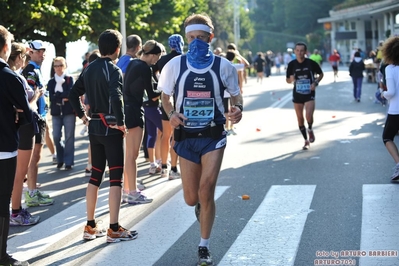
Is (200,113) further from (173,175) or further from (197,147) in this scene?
(173,175)

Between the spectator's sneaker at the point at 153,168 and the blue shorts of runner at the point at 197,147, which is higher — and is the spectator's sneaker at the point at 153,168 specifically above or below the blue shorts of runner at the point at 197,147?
below

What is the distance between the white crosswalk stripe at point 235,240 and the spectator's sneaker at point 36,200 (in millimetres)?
395

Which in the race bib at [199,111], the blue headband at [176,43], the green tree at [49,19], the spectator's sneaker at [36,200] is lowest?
the spectator's sneaker at [36,200]

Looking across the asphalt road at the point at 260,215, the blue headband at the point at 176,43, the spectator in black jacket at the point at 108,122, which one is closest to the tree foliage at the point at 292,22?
the asphalt road at the point at 260,215

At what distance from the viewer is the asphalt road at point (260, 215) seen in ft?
22.3

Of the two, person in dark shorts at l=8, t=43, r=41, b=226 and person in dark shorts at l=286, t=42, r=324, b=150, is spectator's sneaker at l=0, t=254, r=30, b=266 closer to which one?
person in dark shorts at l=8, t=43, r=41, b=226

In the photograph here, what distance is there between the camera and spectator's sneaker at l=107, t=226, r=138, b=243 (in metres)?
7.36

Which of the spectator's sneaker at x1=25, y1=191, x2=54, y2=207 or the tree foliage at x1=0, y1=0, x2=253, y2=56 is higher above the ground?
the tree foliage at x1=0, y1=0, x2=253, y2=56

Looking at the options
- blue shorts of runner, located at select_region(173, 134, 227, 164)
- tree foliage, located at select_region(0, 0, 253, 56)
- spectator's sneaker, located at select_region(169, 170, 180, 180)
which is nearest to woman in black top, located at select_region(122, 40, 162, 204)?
spectator's sneaker, located at select_region(169, 170, 180, 180)

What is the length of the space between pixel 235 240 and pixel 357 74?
1868 cm

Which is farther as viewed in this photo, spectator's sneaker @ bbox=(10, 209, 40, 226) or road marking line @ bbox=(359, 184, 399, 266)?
spectator's sneaker @ bbox=(10, 209, 40, 226)

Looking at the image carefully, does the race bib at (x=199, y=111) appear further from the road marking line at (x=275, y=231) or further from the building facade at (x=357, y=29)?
the building facade at (x=357, y=29)

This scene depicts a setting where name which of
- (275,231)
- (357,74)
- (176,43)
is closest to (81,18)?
(357,74)

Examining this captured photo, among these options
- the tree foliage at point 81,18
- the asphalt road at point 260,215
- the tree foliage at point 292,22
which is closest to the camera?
the asphalt road at point 260,215
